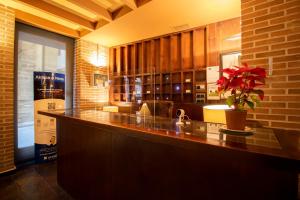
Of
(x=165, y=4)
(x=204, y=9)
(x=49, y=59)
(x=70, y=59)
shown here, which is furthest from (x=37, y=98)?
(x=204, y=9)

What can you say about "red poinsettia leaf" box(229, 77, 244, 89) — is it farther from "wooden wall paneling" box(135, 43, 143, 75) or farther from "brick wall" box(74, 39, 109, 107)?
"brick wall" box(74, 39, 109, 107)

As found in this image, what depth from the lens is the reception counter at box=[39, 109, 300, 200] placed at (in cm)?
72

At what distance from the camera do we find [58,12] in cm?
298

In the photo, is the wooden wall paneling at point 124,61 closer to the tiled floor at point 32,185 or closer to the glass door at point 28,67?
the glass door at point 28,67

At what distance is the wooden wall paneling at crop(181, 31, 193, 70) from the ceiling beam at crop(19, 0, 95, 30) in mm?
1974

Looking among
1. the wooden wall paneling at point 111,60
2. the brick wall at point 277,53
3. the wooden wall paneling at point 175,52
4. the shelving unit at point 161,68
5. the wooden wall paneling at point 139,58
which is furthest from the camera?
the wooden wall paneling at point 111,60

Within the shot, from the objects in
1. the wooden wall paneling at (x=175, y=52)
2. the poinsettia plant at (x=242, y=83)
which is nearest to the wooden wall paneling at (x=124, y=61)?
the wooden wall paneling at (x=175, y=52)

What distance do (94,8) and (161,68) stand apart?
6.04 feet

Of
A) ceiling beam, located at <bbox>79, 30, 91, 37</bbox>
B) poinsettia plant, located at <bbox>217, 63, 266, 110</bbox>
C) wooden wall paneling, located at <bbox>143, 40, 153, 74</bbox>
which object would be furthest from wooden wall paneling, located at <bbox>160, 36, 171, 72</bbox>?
poinsettia plant, located at <bbox>217, 63, 266, 110</bbox>

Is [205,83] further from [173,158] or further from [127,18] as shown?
[173,158]

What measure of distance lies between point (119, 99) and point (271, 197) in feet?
13.8

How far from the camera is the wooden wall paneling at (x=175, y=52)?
12.3 feet

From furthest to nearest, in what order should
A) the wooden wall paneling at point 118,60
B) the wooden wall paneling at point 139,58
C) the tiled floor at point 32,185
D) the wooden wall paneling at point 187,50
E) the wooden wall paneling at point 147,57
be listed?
the wooden wall paneling at point 118,60 → the wooden wall paneling at point 139,58 → the wooden wall paneling at point 147,57 → the wooden wall paneling at point 187,50 → the tiled floor at point 32,185

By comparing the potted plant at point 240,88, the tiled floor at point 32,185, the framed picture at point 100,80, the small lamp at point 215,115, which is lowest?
the tiled floor at point 32,185
